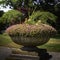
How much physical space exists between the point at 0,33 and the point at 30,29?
11497mm

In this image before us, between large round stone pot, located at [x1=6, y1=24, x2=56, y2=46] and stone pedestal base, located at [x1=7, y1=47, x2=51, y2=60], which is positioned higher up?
large round stone pot, located at [x1=6, y1=24, x2=56, y2=46]

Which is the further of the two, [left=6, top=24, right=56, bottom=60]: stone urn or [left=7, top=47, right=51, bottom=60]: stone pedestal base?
[left=7, top=47, right=51, bottom=60]: stone pedestal base

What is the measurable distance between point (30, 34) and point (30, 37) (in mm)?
104

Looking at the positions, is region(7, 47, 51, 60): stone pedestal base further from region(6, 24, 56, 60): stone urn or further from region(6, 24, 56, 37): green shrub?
region(6, 24, 56, 37): green shrub

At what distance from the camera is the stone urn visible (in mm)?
7758

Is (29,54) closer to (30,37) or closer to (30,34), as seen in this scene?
(30,37)

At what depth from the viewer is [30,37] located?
306 inches

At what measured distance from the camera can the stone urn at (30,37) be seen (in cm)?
776

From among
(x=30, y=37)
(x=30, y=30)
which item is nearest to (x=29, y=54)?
(x=30, y=37)

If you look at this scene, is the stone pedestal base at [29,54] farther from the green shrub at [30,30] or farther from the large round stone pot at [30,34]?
the green shrub at [30,30]

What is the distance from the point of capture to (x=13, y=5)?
19.5 meters

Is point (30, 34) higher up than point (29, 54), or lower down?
higher up

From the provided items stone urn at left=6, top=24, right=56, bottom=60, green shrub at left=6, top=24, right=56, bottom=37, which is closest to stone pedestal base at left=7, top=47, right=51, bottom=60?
stone urn at left=6, top=24, right=56, bottom=60

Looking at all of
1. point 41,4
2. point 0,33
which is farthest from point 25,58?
point 41,4
